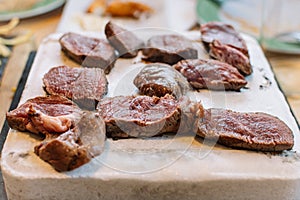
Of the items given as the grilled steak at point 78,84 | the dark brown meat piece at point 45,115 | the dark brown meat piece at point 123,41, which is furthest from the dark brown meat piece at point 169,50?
the dark brown meat piece at point 45,115

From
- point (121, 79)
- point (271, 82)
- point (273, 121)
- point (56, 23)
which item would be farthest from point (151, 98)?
point (56, 23)

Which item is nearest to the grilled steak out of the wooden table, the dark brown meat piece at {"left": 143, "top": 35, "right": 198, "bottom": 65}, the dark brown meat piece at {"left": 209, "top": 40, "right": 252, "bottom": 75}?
the dark brown meat piece at {"left": 143, "top": 35, "right": 198, "bottom": 65}

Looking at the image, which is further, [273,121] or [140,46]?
[140,46]

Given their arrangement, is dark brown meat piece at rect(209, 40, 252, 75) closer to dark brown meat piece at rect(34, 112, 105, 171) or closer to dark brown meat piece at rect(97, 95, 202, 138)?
dark brown meat piece at rect(97, 95, 202, 138)

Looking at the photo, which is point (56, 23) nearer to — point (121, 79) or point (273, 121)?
point (121, 79)

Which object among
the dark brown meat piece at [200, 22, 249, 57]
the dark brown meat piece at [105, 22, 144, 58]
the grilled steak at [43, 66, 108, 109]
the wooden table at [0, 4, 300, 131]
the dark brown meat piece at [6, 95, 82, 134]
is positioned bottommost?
the wooden table at [0, 4, 300, 131]

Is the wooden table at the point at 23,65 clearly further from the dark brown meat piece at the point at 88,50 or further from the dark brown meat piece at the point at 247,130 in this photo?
the dark brown meat piece at the point at 247,130
